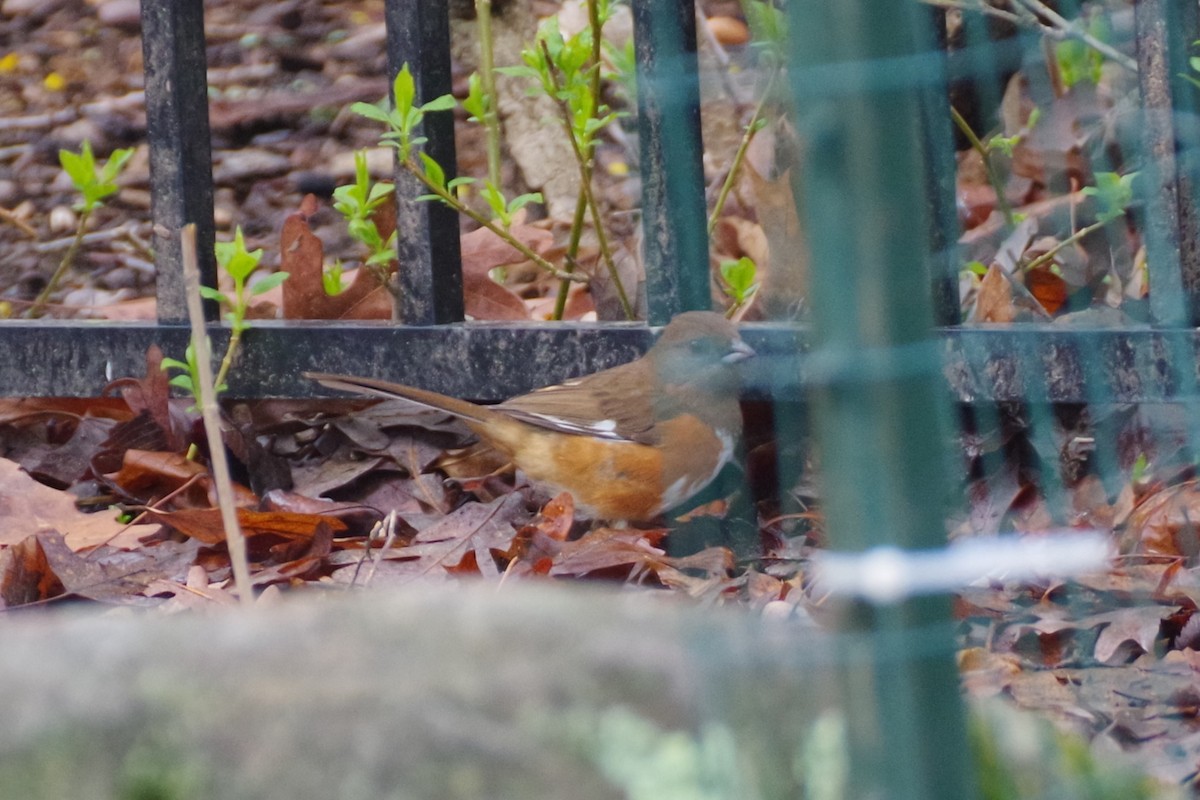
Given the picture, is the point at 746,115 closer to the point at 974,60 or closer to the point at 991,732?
the point at 974,60

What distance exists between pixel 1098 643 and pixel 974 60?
1.74 meters

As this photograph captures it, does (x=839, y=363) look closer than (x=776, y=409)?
Yes

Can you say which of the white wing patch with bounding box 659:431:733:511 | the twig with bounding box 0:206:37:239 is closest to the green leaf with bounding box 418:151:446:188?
the white wing patch with bounding box 659:431:733:511

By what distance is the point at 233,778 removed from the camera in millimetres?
1060

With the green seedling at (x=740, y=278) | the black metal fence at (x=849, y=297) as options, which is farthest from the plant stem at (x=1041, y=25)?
the green seedling at (x=740, y=278)

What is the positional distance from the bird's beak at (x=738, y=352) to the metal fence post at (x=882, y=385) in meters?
2.38

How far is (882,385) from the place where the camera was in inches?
37.5

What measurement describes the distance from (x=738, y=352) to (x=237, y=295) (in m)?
1.11

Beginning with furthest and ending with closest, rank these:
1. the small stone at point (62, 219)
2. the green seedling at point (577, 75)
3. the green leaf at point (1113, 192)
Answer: the small stone at point (62, 219) → the green seedling at point (577, 75) → the green leaf at point (1113, 192)

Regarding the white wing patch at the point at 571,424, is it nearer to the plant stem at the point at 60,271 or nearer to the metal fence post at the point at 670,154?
the metal fence post at the point at 670,154

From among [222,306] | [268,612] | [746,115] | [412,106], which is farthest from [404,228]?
[268,612]

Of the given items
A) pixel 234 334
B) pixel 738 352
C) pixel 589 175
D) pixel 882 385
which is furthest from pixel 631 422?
pixel 882 385

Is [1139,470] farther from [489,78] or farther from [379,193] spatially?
[489,78]

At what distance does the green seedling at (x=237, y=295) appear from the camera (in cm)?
316
